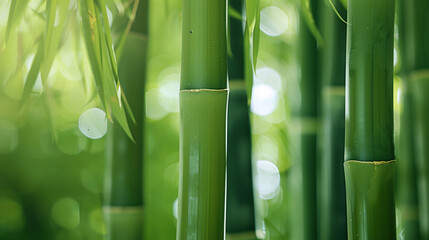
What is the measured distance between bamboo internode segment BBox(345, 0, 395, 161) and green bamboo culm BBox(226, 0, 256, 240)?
0.24 meters

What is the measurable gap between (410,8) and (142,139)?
0.49 metres

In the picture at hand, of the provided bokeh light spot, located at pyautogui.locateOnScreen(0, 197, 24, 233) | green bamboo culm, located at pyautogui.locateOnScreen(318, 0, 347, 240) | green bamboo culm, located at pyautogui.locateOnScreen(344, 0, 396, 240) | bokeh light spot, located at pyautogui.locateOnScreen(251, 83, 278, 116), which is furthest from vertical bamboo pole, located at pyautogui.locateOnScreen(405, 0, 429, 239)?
bokeh light spot, located at pyautogui.locateOnScreen(0, 197, 24, 233)

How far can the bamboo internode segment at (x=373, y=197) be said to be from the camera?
55cm

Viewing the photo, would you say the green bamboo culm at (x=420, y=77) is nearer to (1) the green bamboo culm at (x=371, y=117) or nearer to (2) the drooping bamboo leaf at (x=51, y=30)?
(1) the green bamboo culm at (x=371, y=117)

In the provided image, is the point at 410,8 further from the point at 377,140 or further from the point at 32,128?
the point at 32,128

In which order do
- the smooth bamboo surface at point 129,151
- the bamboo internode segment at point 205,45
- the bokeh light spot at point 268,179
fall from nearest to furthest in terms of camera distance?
1. the bamboo internode segment at point 205,45
2. the smooth bamboo surface at point 129,151
3. the bokeh light spot at point 268,179

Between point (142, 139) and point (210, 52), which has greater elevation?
point (210, 52)

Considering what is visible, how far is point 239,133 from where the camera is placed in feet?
2.46

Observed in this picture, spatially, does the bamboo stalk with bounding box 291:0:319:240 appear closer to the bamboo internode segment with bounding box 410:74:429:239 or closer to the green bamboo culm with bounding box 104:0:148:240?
the bamboo internode segment with bounding box 410:74:429:239

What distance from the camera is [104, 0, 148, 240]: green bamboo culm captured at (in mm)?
667

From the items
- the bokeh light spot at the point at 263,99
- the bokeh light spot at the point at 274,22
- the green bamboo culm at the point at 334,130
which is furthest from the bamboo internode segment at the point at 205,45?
the bokeh light spot at the point at 274,22

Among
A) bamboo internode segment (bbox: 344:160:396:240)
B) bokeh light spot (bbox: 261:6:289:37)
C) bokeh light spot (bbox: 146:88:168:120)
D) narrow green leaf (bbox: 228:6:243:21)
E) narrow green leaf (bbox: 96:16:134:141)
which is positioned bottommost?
bamboo internode segment (bbox: 344:160:396:240)

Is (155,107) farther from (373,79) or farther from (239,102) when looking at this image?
(373,79)

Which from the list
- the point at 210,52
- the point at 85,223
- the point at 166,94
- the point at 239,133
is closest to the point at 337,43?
the point at 239,133
